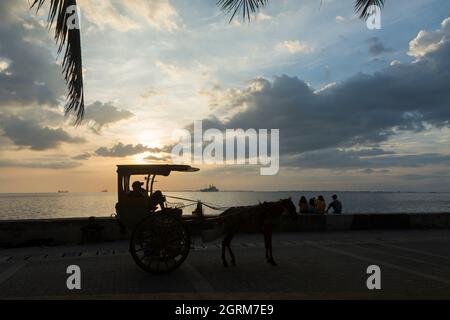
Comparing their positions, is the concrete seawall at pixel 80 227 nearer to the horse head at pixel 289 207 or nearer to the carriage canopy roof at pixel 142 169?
the carriage canopy roof at pixel 142 169

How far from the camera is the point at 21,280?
30.6ft

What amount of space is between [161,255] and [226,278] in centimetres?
163

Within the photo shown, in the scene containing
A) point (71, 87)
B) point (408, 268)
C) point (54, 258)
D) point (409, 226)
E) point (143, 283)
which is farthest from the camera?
point (409, 226)

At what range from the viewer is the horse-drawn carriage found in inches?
384

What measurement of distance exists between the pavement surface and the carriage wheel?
1.15 feet

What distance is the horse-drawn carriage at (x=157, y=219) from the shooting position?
32.0ft

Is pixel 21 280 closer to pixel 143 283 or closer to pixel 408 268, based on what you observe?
pixel 143 283

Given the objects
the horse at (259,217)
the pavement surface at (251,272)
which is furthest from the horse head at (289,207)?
the pavement surface at (251,272)

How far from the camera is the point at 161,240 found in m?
9.79

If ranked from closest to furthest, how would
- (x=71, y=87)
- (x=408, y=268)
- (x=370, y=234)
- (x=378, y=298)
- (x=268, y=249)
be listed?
1. (x=71, y=87)
2. (x=378, y=298)
3. (x=408, y=268)
4. (x=268, y=249)
5. (x=370, y=234)

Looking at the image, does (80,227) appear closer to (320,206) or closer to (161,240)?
(161,240)

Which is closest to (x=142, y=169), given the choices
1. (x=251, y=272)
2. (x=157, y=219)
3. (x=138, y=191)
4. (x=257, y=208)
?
(x=138, y=191)

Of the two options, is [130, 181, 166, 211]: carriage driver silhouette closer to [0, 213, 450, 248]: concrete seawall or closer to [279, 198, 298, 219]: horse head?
[279, 198, 298, 219]: horse head
